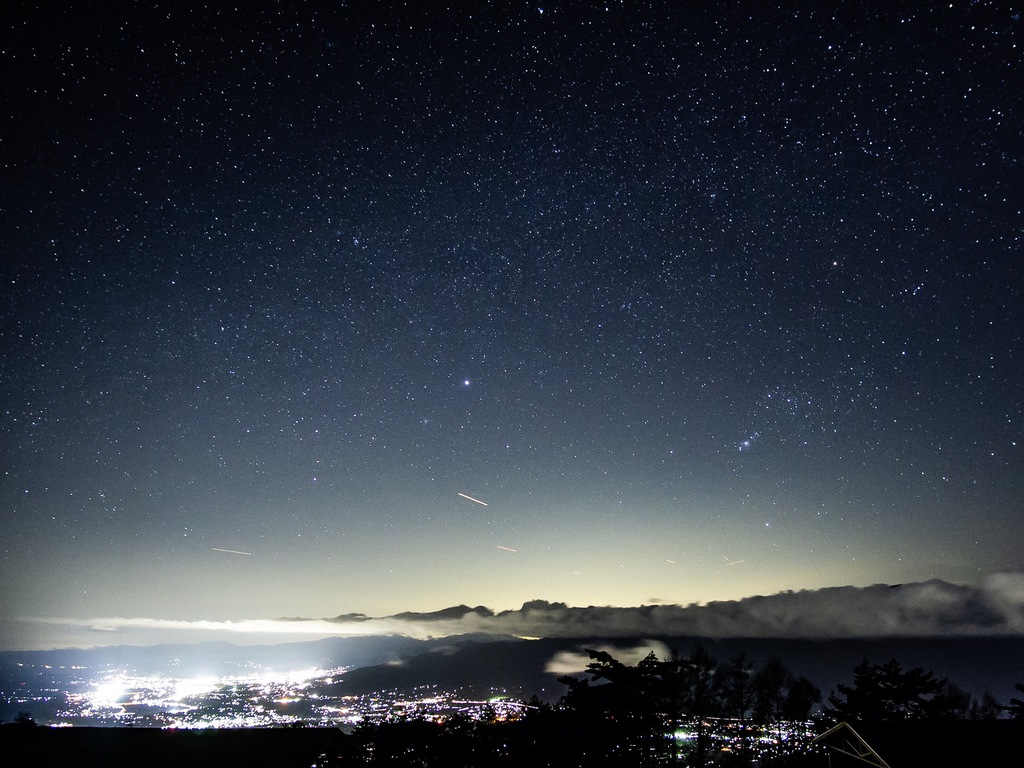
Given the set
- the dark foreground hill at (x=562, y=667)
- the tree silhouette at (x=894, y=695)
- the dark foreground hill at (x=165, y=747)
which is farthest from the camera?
the dark foreground hill at (x=562, y=667)

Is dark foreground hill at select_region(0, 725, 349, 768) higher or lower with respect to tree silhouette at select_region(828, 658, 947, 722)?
higher

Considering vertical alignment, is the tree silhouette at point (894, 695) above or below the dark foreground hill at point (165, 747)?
below

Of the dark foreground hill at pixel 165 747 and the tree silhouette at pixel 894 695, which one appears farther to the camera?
the tree silhouette at pixel 894 695

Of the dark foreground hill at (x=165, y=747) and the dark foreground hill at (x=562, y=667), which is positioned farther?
the dark foreground hill at (x=562, y=667)

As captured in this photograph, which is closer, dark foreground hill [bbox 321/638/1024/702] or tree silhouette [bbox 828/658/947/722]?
tree silhouette [bbox 828/658/947/722]

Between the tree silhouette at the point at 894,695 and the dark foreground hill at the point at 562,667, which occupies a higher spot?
the tree silhouette at the point at 894,695

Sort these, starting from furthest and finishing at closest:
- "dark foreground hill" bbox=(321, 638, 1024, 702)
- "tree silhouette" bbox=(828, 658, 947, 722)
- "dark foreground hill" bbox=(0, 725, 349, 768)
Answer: "dark foreground hill" bbox=(321, 638, 1024, 702) < "tree silhouette" bbox=(828, 658, 947, 722) < "dark foreground hill" bbox=(0, 725, 349, 768)

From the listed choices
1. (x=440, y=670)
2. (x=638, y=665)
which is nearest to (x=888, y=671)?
(x=638, y=665)

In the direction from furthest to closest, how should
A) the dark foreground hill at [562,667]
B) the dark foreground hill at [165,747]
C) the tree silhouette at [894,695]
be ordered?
the dark foreground hill at [562,667] < the tree silhouette at [894,695] < the dark foreground hill at [165,747]

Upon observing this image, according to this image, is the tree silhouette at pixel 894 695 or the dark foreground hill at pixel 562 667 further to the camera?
the dark foreground hill at pixel 562 667

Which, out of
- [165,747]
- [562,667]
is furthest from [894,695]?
[562,667]

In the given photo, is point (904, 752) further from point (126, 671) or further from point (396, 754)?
point (126, 671)
